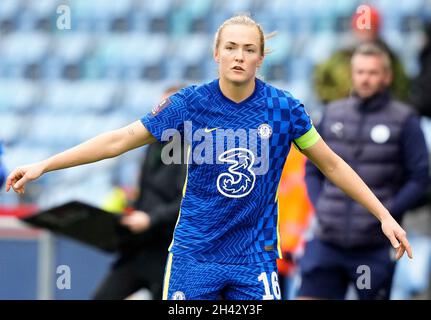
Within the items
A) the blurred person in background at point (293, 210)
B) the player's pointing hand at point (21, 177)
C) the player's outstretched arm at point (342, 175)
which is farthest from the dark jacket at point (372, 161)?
the player's pointing hand at point (21, 177)

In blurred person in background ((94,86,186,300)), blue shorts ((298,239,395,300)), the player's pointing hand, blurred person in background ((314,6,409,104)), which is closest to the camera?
the player's pointing hand

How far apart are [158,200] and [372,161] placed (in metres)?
1.38

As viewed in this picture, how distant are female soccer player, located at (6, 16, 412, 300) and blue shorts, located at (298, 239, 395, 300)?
5.56ft

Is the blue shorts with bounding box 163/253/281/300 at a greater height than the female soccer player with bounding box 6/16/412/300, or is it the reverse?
the female soccer player with bounding box 6/16/412/300

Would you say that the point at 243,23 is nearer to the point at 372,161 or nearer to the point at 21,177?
the point at 21,177

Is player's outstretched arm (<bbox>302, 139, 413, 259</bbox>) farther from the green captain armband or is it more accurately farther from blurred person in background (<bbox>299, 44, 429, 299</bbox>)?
blurred person in background (<bbox>299, 44, 429, 299</bbox>)

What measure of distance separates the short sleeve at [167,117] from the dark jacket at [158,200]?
6.79ft

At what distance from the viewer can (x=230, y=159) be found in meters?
4.58

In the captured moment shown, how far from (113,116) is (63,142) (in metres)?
0.78

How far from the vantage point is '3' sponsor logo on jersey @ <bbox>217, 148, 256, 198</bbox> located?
4562 millimetres

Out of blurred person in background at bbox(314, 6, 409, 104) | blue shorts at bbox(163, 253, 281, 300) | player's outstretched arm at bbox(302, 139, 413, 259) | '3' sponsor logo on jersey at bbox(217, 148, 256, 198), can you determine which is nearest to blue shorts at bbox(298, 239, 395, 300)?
blurred person in background at bbox(314, 6, 409, 104)

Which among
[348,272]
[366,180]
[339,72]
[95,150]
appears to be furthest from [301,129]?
[339,72]

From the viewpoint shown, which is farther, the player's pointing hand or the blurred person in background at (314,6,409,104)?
the blurred person in background at (314,6,409,104)

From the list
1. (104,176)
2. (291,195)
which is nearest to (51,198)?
(104,176)
